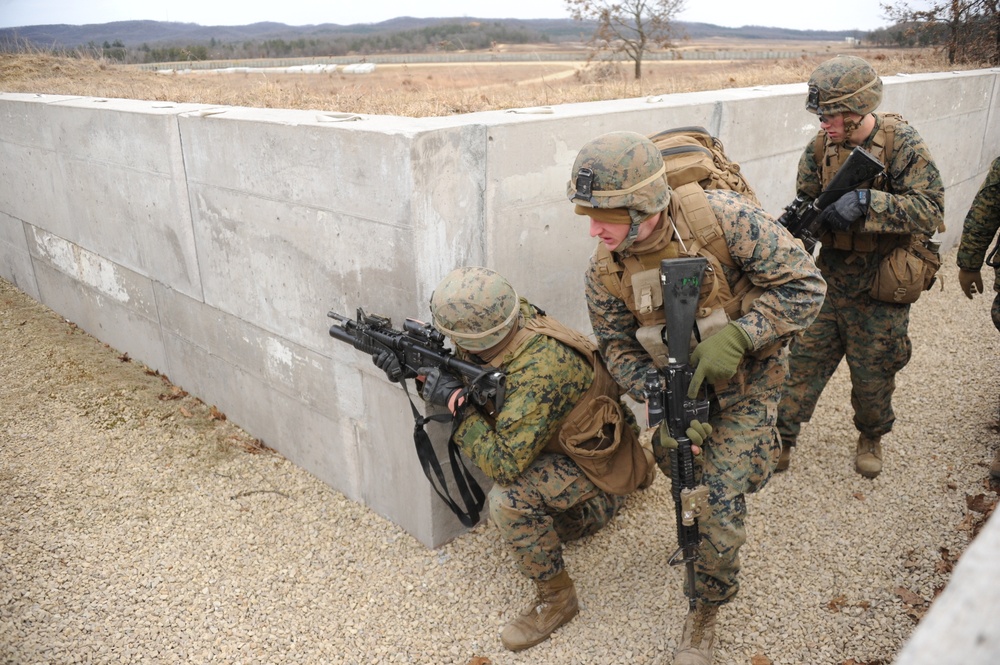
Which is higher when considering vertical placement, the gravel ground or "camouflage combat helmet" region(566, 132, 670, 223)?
"camouflage combat helmet" region(566, 132, 670, 223)

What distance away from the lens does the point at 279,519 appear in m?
4.36

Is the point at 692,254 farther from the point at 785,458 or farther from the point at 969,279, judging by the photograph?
the point at 969,279

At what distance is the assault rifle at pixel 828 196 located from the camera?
3783 mm

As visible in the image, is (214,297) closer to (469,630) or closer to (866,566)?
(469,630)

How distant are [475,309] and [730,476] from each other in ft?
4.02

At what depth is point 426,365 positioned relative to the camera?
10.8ft

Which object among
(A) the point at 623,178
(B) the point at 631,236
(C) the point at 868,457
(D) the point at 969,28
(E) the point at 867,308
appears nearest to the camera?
(A) the point at 623,178

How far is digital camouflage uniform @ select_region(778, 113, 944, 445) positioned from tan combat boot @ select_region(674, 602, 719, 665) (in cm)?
173

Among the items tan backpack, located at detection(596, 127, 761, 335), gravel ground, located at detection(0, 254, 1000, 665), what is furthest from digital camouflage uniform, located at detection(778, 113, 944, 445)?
tan backpack, located at detection(596, 127, 761, 335)

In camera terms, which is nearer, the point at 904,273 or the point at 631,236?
the point at 631,236

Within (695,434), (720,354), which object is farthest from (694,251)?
(695,434)

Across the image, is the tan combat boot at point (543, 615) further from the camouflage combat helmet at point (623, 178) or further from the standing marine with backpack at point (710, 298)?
the camouflage combat helmet at point (623, 178)

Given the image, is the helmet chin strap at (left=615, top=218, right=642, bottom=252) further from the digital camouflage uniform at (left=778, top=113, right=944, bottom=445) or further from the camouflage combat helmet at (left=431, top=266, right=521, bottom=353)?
the digital camouflage uniform at (left=778, top=113, right=944, bottom=445)

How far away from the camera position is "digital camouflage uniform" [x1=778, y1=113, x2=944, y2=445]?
3.92 meters
